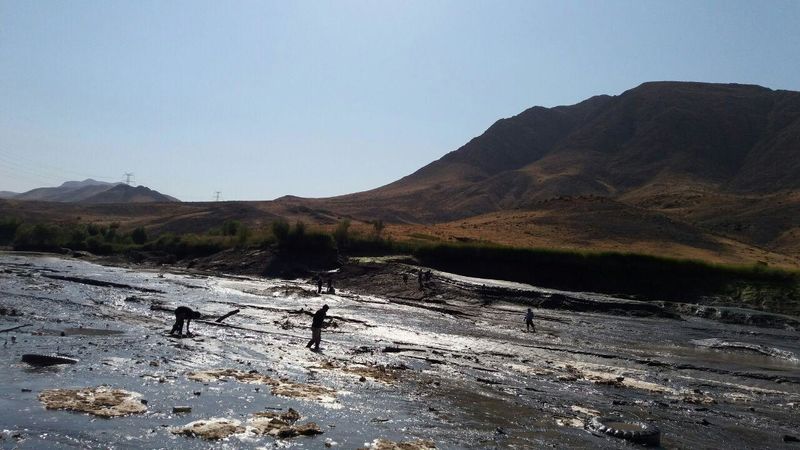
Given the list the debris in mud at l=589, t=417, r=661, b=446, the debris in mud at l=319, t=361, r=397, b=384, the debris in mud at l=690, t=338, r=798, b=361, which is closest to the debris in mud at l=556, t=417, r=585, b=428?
the debris in mud at l=589, t=417, r=661, b=446

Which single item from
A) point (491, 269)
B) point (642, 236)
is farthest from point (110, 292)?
point (642, 236)

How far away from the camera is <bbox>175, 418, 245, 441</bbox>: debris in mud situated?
1366cm

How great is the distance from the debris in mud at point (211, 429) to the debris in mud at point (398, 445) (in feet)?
9.44

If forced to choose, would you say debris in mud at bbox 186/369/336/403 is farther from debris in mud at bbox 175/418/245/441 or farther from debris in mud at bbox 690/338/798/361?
debris in mud at bbox 690/338/798/361

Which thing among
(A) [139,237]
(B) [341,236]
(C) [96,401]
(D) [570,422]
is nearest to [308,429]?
(C) [96,401]

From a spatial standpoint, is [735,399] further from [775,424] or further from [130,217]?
[130,217]

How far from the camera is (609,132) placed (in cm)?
19775

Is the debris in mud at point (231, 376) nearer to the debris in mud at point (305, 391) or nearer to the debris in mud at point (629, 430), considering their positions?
the debris in mud at point (305, 391)

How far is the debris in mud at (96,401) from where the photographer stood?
582 inches

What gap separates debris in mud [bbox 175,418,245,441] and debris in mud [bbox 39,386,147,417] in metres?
1.66

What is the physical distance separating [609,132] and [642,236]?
396 feet

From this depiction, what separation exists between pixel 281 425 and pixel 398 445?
279 centimetres

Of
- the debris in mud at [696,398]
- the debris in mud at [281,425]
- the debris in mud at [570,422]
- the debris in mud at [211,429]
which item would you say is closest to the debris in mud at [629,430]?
the debris in mud at [570,422]

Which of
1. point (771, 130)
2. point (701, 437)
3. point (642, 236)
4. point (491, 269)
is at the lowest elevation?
point (701, 437)
